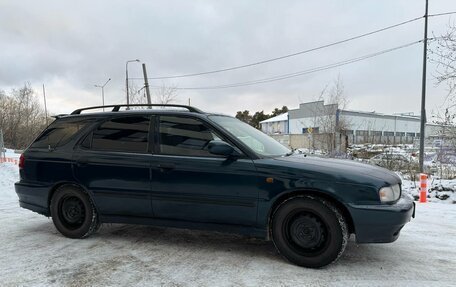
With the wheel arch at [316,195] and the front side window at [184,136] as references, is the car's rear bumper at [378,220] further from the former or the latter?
the front side window at [184,136]

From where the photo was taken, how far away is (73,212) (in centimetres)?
489

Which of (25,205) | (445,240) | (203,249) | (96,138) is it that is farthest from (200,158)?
(445,240)

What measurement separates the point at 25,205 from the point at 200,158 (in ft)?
9.34

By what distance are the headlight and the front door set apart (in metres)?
1.26

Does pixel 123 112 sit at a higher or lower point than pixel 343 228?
higher

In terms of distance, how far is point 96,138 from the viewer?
190 inches

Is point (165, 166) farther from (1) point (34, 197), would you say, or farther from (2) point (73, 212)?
(1) point (34, 197)

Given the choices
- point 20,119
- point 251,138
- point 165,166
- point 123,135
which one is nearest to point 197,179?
point 165,166

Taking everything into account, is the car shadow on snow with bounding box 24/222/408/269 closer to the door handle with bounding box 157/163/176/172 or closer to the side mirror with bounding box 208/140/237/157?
the door handle with bounding box 157/163/176/172

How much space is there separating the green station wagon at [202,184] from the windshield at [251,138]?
2 centimetres

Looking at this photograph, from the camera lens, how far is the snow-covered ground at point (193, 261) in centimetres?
351

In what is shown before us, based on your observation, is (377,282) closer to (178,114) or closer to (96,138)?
(178,114)

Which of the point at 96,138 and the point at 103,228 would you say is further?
the point at 103,228

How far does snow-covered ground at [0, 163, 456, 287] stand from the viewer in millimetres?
3508
